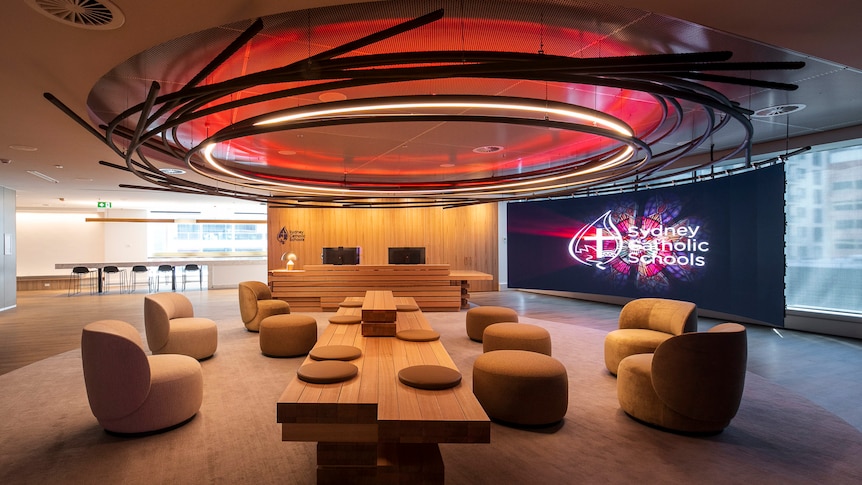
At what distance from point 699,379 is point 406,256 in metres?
8.37

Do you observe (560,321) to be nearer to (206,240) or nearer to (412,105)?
(412,105)

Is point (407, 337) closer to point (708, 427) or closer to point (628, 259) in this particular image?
point (708, 427)

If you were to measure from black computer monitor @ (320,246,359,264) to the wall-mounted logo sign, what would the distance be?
2.79 meters

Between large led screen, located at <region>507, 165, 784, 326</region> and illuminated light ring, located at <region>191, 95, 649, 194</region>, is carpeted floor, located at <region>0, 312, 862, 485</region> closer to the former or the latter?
illuminated light ring, located at <region>191, 95, 649, 194</region>

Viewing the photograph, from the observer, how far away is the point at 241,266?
16.7 metres

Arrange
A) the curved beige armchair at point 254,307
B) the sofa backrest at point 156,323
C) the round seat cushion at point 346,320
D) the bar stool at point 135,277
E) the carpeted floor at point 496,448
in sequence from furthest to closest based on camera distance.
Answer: the bar stool at point 135,277, the curved beige armchair at point 254,307, the sofa backrest at point 156,323, the round seat cushion at point 346,320, the carpeted floor at point 496,448

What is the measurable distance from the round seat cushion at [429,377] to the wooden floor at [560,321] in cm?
402

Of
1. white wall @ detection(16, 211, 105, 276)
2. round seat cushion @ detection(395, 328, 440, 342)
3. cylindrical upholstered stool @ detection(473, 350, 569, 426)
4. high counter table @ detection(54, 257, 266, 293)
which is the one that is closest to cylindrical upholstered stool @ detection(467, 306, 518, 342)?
round seat cushion @ detection(395, 328, 440, 342)

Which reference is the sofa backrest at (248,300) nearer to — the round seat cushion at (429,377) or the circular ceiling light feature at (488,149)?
the circular ceiling light feature at (488,149)

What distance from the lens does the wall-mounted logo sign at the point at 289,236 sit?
13.7m

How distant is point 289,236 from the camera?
13.8 m

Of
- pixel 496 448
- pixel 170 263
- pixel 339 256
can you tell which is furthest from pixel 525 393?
pixel 170 263

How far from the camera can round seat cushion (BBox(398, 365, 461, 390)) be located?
3.03 metres

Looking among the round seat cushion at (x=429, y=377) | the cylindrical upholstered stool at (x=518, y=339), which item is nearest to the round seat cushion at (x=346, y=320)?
the cylindrical upholstered stool at (x=518, y=339)
